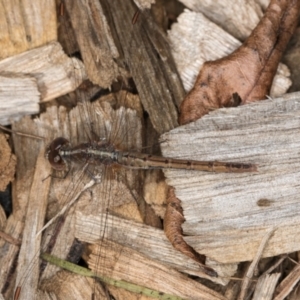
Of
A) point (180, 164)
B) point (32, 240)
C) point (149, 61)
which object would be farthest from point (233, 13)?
point (32, 240)

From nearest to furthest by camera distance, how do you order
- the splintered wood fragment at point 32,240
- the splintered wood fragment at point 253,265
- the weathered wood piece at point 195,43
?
1. the splintered wood fragment at point 253,265
2. the splintered wood fragment at point 32,240
3. the weathered wood piece at point 195,43

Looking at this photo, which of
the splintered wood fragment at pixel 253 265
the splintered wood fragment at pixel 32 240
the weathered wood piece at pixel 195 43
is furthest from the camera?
the weathered wood piece at pixel 195 43

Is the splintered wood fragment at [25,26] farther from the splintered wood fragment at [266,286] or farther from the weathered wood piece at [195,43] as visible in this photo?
the splintered wood fragment at [266,286]

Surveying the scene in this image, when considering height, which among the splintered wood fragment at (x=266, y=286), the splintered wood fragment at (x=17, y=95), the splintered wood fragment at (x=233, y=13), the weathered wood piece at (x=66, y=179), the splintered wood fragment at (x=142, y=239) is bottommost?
the splintered wood fragment at (x=266, y=286)

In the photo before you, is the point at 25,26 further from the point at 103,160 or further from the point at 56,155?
the point at 103,160

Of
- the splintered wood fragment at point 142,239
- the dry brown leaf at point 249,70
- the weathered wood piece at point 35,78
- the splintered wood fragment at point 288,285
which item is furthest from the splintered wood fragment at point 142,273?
the weathered wood piece at point 35,78

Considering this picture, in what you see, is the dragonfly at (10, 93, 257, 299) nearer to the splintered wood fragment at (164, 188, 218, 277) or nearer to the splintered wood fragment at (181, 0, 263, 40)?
the splintered wood fragment at (164, 188, 218, 277)

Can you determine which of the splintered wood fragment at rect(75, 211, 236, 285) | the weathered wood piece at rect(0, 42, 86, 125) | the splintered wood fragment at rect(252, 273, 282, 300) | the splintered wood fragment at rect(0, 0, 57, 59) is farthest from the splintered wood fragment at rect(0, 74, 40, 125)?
the splintered wood fragment at rect(252, 273, 282, 300)

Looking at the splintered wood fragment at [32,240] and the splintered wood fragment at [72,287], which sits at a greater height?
the splintered wood fragment at [32,240]
